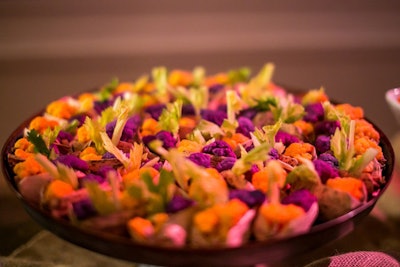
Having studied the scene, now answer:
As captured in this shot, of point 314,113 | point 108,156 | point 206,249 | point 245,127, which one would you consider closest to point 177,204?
point 206,249

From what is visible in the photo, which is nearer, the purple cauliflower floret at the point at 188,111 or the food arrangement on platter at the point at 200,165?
the food arrangement on platter at the point at 200,165

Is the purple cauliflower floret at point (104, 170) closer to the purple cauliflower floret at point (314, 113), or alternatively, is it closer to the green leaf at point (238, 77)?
the purple cauliflower floret at point (314, 113)

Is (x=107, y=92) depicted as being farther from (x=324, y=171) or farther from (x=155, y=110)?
(x=324, y=171)

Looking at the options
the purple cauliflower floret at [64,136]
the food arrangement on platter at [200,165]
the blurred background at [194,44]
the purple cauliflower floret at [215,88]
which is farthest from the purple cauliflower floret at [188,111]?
the blurred background at [194,44]

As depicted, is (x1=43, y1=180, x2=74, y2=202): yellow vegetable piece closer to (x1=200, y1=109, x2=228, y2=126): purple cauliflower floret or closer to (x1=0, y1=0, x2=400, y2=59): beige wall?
(x1=200, y1=109, x2=228, y2=126): purple cauliflower floret

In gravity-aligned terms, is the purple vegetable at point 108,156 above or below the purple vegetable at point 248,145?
below

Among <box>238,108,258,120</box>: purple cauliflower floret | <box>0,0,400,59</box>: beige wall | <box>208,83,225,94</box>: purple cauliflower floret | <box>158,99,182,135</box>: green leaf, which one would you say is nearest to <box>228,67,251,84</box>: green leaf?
<box>208,83,225,94</box>: purple cauliflower floret
